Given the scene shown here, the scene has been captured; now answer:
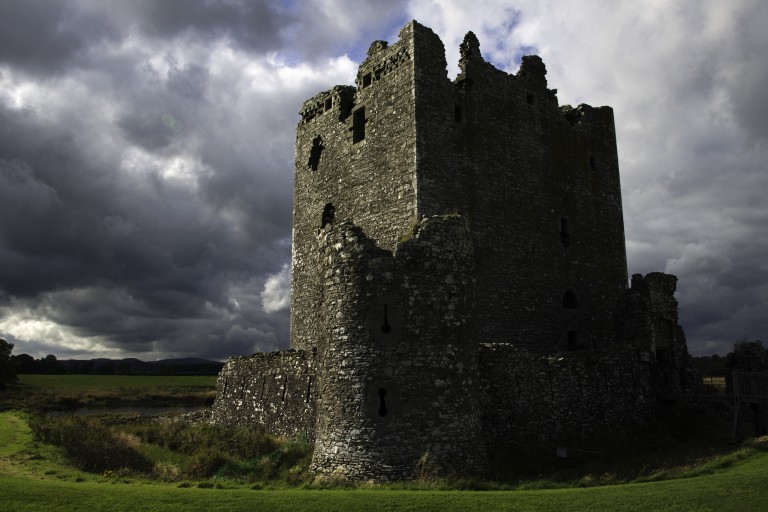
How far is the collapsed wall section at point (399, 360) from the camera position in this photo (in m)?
13.1

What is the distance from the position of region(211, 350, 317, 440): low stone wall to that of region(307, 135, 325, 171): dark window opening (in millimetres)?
8336

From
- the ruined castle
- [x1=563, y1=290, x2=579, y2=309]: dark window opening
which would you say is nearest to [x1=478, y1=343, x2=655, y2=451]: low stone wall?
the ruined castle

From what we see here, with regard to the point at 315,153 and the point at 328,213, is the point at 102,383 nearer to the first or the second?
the point at 315,153

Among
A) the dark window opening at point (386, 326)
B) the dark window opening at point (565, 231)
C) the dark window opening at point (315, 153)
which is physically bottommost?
the dark window opening at point (386, 326)

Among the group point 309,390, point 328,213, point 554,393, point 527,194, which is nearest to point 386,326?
point 309,390

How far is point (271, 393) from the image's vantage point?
20.2 metres

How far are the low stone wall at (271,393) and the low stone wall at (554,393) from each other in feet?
17.4

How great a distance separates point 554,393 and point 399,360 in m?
6.52

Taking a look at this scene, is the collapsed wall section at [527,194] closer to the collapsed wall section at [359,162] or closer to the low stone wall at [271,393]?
the collapsed wall section at [359,162]

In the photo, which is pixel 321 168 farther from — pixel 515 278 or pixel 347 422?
pixel 347 422

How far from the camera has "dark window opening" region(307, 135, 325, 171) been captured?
2539cm

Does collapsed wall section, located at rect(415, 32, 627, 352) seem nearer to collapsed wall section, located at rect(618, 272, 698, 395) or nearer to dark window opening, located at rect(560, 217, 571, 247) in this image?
dark window opening, located at rect(560, 217, 571, 247)

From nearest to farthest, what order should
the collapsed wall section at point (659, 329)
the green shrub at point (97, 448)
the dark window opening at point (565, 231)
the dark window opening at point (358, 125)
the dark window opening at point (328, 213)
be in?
the green shrub at point (97, 448) < the dark window opening at point (358, 125) < the collapsed wall section at point (659, 329) < the dark window opening at point (328, 213) < the dark window opening at point (565, 231)

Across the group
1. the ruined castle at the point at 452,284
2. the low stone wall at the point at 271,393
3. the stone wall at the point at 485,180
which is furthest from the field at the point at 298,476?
the stone wall at the point at 485,180
